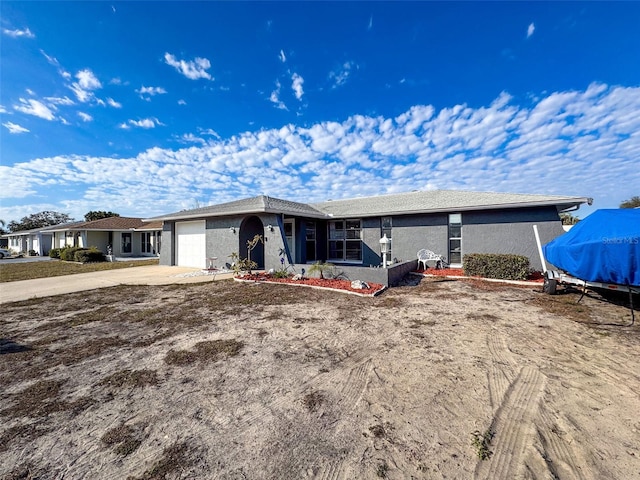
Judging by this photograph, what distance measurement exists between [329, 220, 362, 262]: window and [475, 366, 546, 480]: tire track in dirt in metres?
11.2

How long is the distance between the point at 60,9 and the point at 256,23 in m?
6.21

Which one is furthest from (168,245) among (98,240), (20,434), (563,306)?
(563,306)

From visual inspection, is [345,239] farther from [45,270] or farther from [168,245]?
[45,270]

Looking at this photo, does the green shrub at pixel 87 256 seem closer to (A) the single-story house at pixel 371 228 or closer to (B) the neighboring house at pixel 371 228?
(B) the neighboring house at pixel 371 228

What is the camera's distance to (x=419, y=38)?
11.3 meters

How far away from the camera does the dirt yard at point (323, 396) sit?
2.12 metres

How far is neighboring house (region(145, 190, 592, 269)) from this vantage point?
35.9 ft

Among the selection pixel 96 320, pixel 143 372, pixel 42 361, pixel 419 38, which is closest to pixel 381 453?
pixel 143 372

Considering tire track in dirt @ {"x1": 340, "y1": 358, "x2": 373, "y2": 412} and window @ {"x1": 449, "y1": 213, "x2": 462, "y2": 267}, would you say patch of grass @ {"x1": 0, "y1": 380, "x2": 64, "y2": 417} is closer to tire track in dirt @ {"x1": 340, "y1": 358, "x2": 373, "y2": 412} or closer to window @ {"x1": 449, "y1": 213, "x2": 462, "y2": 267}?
tire track in dirt @ {"x1": 340, "y1": 358, "x2": 373, "y2": 412}

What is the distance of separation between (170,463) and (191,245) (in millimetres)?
15107

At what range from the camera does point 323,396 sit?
301cm

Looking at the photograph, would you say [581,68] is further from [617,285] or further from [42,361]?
[42,361]

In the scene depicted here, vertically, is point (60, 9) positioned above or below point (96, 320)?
above

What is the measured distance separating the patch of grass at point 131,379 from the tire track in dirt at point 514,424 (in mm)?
3641
